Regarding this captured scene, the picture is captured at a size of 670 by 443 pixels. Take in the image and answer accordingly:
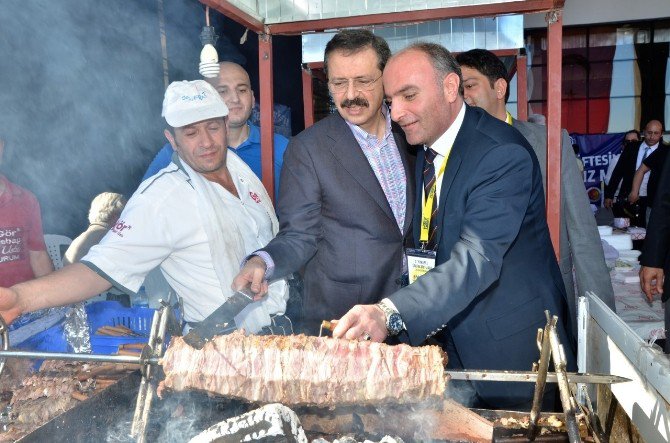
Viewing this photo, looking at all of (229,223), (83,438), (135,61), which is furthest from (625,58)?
(83,438)

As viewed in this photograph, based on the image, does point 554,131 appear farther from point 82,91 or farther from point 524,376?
point 82,91

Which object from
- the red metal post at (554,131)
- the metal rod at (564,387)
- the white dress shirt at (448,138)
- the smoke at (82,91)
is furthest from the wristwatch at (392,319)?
the smoke at (82,91)

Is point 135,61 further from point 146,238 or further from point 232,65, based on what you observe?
point 146,238

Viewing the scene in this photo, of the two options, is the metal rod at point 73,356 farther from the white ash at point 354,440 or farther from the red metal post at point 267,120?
the red metal post at point 267,120

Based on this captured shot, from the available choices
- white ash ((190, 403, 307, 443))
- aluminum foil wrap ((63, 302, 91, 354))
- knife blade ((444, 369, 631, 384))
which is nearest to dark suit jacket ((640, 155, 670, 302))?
knife blade ((444, 369, 631, 384))

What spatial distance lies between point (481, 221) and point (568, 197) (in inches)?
60.7

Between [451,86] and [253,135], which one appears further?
[253,135]

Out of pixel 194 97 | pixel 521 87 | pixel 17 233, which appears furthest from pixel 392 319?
pixel 521 87

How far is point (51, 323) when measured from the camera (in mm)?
3568

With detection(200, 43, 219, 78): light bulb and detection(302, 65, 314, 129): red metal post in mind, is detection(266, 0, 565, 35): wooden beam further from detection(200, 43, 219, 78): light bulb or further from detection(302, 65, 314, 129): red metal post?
detection(302, 65, 314, 129): red metal post

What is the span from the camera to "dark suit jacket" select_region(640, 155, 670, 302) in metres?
3.80

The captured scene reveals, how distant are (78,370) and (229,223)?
1.11 meters

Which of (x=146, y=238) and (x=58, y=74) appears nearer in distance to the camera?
(x=146, y=238)

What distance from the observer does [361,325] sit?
1.93 m
